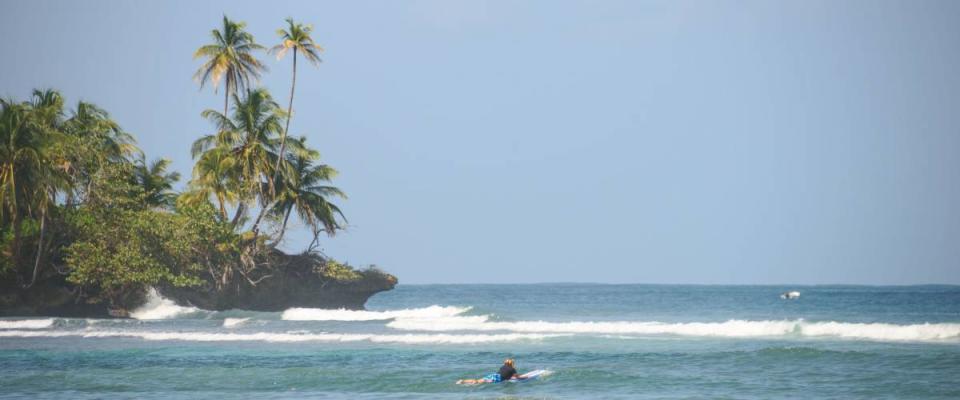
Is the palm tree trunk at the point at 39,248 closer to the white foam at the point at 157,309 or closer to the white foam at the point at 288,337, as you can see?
the white foam at the point at 157,309

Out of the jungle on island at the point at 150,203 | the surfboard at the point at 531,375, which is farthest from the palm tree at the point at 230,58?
the surfboard at the point at 531,375

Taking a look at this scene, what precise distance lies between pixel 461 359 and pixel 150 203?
3177 centimetres

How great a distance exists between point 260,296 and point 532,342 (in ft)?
80.0

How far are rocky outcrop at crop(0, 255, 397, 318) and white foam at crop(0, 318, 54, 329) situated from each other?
15.3ft

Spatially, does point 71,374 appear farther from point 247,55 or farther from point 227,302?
point 247,55

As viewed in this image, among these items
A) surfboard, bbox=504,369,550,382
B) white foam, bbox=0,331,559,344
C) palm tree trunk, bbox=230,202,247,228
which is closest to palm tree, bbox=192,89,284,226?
palm tree trunk, bbox=230,202,247,228

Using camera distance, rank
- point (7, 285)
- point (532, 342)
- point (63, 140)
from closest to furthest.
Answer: point (532, 342) < point (63, 140) < point (7, 285)

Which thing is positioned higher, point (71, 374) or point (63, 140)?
point (63, 140)

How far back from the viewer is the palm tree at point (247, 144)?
53.2m

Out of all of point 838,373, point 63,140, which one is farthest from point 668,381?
point 63,140

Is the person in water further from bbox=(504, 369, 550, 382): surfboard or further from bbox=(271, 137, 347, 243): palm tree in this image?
bbox=(271, 137, 347, 243): palm tree

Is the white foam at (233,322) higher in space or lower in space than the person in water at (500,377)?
higher

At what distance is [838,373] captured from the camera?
26312 mm

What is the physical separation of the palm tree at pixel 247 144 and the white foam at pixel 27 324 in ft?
41.9
